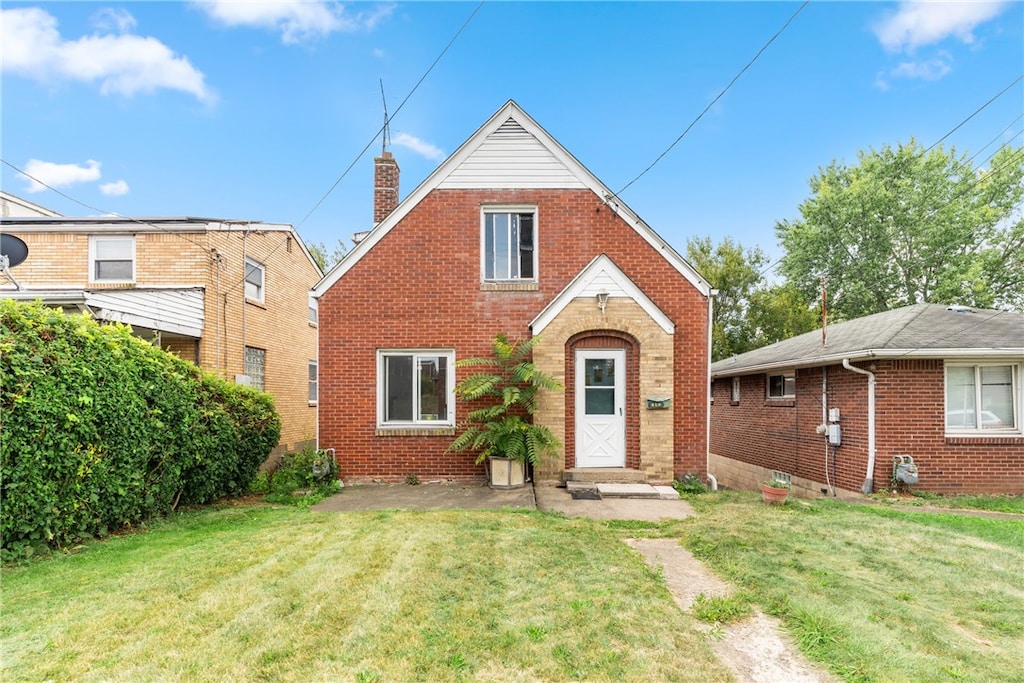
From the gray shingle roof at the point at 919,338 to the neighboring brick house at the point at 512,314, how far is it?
323 cm

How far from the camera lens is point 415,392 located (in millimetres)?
10070

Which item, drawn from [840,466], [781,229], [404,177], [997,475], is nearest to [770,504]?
[840,466]

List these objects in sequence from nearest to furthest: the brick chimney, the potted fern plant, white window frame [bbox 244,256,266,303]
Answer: the potted fern plant
the brick chimney
white window frame [bbox 244,256,266,303]

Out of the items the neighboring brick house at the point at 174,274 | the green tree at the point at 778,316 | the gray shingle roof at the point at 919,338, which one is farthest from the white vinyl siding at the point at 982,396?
the green tree at the point at 778,316

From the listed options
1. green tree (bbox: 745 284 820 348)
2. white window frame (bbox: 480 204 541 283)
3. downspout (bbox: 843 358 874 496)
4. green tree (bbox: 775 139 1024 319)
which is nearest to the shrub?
white window frame (bbox: 480 204 541 283)

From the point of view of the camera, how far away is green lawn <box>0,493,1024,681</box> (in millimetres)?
3104

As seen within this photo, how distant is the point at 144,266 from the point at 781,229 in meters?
31.0

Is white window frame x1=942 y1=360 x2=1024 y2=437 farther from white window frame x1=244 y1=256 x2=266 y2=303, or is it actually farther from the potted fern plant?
white window frame x1=244 y1=256 x2=266 y2=303

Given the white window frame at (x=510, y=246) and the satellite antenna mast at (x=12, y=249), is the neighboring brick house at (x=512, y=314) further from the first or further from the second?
the satellite antenna mast at (x=12, y=249)

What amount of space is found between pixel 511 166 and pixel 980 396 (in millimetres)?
10362

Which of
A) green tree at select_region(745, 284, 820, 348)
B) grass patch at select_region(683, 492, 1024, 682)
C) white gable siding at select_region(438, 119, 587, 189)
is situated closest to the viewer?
grass patch at select_region(683, 492, 1024, 682)

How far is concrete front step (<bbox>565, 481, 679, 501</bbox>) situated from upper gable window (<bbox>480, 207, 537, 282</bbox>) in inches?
174

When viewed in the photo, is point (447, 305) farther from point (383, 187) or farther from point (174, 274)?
point (174, 274)

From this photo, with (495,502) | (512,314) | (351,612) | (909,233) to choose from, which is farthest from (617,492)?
(909,233)
